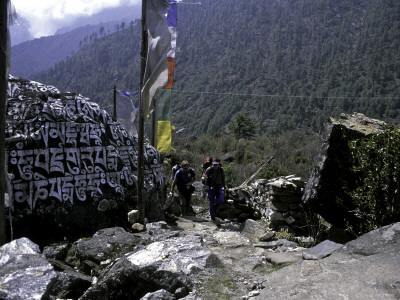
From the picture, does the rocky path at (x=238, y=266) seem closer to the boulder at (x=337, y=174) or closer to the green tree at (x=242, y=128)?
the boulder at (x=337, y=174)

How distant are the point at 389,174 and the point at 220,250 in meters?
2.68

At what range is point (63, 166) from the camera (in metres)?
7.66

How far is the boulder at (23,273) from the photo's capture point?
10.9 ft

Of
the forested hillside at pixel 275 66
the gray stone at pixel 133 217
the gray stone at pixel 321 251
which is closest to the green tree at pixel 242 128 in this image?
the forested hillside at pixel 275 66

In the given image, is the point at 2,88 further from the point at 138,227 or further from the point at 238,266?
the point at 238,266

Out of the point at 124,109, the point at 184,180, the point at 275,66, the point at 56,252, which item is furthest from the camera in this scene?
the point at 275,66

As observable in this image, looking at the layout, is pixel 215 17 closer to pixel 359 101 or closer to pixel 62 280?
pixel 359 101

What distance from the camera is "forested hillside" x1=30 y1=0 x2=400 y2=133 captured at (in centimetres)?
6381

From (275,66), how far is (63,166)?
83070 mm

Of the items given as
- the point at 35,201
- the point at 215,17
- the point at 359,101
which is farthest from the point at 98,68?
the point at 35,201

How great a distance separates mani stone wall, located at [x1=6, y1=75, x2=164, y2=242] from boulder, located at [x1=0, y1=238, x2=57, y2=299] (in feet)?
9.04

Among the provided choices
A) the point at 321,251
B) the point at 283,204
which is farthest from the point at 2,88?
the point at 283,204

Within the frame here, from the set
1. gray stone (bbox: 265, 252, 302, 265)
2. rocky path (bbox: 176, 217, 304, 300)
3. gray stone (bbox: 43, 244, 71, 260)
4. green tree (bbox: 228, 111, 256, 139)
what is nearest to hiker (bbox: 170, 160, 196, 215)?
rocky path (bbox: 176, 217, 304, 300)

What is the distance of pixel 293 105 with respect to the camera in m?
65.7
